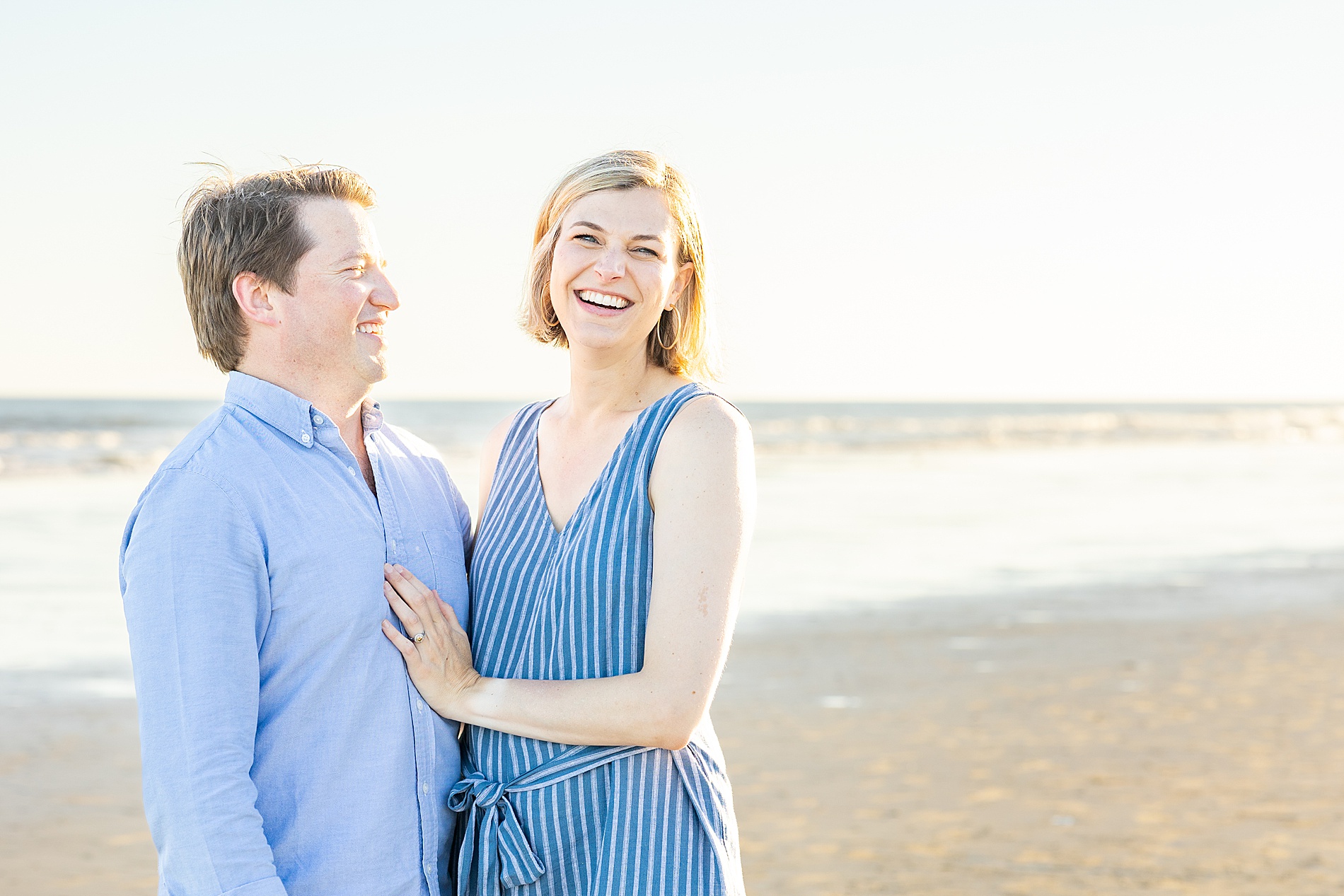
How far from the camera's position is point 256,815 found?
1.90 m

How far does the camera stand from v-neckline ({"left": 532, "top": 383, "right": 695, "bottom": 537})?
2316 mm

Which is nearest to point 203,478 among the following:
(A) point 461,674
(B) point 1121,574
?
(A) point 461,674

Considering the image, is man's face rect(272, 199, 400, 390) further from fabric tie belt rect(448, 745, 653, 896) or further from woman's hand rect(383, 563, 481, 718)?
fabric tie belt rect(448, 745, 653, 896)

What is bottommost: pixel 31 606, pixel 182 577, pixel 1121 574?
pixel 1121 574

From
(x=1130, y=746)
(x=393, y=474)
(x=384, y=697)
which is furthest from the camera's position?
(x=1130, y=746)

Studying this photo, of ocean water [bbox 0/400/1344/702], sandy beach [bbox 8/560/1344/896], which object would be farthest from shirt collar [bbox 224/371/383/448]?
ocean water [bbox 0/400/1344/702]

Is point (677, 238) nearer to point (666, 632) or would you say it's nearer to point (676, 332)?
point (676, 332)

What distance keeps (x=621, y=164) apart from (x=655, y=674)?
1.04 metres

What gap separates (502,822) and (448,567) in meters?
0.50

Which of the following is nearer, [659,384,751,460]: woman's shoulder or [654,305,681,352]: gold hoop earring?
[659,384,751,460]: woman's shoulder

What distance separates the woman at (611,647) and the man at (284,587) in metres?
0.10

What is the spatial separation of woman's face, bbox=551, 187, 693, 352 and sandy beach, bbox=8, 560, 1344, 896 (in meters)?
2.68

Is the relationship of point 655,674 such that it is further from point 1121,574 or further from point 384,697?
A: point 1121,574

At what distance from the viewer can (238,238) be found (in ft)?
6.96
